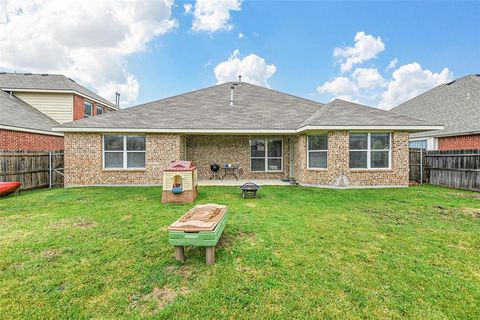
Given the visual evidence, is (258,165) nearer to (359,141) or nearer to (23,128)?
(359,141)

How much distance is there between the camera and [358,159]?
10.5 meters

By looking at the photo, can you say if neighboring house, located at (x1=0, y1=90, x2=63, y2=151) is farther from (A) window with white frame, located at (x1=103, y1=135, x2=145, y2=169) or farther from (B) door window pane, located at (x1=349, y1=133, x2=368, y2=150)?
(B) door window pane, located at (x1=349, y1=133, x2=368, y2=150)

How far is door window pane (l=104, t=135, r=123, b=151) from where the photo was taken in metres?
11.1

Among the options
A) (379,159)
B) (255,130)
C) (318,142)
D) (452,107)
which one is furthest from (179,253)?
(452,107)

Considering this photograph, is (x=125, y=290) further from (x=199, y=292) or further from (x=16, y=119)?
(x=16, y=119)

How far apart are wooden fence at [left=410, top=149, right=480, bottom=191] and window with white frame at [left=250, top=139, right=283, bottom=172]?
7071 millimetres

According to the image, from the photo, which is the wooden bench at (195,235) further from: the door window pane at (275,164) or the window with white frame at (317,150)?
the door window pane at (275,164)

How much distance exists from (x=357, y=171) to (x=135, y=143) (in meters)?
10.6

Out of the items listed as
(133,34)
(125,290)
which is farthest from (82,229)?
(133,34)

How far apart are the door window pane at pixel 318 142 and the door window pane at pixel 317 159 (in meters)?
0.24

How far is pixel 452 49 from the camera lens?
57.5ft

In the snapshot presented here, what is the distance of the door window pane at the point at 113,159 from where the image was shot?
437 inches

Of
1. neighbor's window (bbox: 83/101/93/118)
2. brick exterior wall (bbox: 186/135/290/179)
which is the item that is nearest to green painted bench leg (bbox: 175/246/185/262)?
brick exterior wall (bbox: 186/135/290/179)

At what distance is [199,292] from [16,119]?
1595 cm
